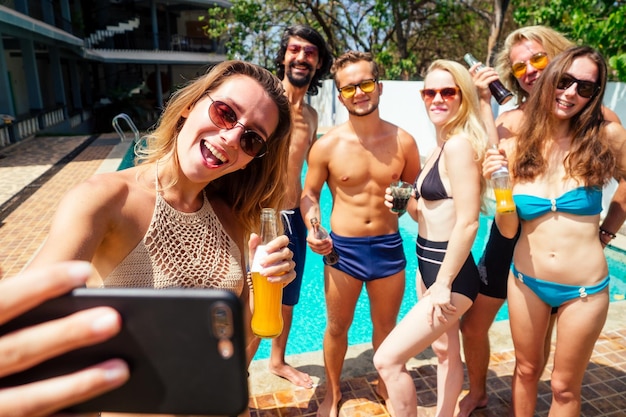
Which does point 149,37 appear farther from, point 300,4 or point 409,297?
point 409,297

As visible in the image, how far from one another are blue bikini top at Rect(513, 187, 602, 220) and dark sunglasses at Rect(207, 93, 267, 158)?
154 cm

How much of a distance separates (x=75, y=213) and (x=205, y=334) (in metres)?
0.78

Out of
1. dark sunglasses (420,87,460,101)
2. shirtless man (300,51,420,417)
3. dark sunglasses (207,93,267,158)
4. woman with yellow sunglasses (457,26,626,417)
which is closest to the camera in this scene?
dark sunglasses (207,93,267,158)

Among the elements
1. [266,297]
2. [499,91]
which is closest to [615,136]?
[499,91]

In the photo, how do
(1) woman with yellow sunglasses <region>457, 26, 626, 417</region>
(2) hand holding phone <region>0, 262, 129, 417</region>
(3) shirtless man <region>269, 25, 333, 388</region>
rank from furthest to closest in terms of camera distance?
(3) shirtless man <region>269, 25, 333, 388</region> → (1) woman with yellow sunglasses <region>457, 26, 626, 417</region> → (2) hand holding phone <region>0, 262, 129, 417</region>

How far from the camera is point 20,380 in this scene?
0.65 m

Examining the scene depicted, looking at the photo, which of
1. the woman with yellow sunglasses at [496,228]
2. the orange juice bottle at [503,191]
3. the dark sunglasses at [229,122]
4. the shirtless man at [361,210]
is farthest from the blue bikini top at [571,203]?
the dark sunglasses at [229,122]

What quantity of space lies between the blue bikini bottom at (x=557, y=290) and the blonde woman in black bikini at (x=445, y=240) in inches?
11.7

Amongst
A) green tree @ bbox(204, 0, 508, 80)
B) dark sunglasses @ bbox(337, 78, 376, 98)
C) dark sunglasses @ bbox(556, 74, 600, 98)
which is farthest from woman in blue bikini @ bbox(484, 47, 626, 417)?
green tree @ bbox(204, 0, 508, 80)

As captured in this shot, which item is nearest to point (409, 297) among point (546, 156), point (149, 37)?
point (546, 156)

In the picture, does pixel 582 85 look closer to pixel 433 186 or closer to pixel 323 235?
pixel 433 186

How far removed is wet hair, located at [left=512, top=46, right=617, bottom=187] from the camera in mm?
2205

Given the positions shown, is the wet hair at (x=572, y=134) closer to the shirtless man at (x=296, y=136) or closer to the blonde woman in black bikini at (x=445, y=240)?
the blonde woman in black bikini at (x=445, y=240)

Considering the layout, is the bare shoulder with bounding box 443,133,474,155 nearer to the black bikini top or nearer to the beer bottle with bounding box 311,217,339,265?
the black bikini top
